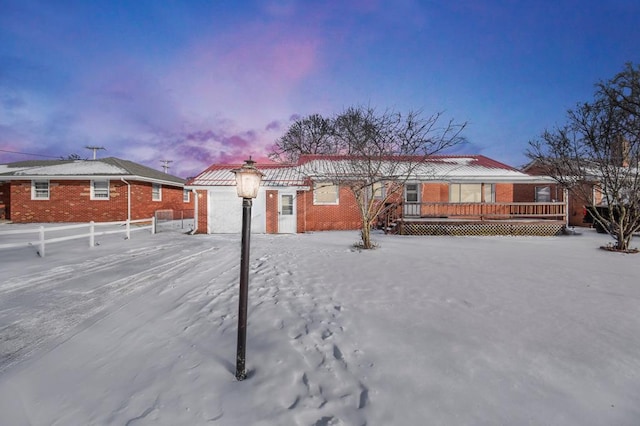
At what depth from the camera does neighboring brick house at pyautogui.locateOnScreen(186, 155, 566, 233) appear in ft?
46.6

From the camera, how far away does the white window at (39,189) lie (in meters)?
18.0

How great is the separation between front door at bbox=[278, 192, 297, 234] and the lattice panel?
5.80m

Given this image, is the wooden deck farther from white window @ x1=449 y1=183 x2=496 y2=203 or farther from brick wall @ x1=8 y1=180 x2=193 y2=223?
brick wall @ x1=8 y1=180 x2=193 y2=223

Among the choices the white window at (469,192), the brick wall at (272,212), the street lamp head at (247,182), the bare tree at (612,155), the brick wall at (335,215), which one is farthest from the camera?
the white window at (469,192)

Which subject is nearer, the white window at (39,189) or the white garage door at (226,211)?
the white garage door at (226,211)

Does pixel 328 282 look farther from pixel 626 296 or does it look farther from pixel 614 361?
pixel 626 296

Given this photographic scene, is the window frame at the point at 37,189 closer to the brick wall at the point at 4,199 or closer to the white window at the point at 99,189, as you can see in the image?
the white window at the point at 99,189

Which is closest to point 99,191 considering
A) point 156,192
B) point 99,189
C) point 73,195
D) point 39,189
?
point 99,189

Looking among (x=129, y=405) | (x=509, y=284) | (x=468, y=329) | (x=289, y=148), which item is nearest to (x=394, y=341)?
(x=468, y=329)

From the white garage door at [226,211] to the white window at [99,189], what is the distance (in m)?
9.65

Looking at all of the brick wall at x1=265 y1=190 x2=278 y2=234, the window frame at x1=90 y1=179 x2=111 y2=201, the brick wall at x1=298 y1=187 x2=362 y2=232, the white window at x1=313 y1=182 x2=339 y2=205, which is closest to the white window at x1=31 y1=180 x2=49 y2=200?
the window frame at x1=90 y1=179 x2=111 y2=201

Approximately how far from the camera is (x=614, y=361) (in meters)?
2.83

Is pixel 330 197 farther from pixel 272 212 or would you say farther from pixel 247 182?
pixel 247 182

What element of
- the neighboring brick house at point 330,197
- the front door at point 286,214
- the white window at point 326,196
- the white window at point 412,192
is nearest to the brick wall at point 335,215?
the neighboring brick house at point 330,197
